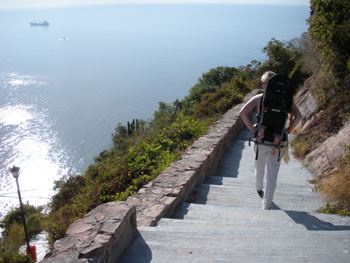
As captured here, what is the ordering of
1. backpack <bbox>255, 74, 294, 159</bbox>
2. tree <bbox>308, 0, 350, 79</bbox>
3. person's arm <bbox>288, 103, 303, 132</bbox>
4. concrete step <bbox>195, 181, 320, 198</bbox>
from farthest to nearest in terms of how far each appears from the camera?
tree <bbox>308, 0, 350, 79</bbox> < concrete step <bbox>195, 181, 320, 198</bbox> < person's arm <bbox>288, 103, 303, 132</bbox> < backpack <bbox>255, 74, 294, 159</bbox>

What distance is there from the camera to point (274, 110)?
15.9 feet

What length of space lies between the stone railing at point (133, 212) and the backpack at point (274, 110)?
4.32 feet

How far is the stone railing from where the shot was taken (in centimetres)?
293

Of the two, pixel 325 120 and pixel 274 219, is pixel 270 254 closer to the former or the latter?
pixel 274 219

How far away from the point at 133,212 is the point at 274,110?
7.33 feet

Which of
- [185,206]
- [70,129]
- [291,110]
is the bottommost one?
[70,129]

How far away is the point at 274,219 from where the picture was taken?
14.7 feet

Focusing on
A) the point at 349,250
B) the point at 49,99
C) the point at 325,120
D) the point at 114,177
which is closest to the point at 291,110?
the point at 349,250

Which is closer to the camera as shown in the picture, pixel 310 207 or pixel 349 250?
pixel 349 250

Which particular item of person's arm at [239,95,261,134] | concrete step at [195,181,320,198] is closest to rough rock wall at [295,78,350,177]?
concrete step at [195,181,320,198]

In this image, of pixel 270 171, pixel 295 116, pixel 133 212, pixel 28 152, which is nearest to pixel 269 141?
pixel 270 171

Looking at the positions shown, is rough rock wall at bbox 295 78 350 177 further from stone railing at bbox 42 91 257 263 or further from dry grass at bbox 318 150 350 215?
stone railing at bbox 42 91 257 263

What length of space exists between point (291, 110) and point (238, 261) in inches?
98.5

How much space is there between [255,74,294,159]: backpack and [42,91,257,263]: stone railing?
4.32 ft
